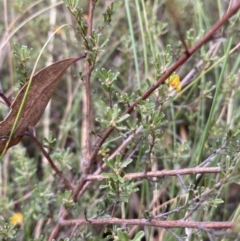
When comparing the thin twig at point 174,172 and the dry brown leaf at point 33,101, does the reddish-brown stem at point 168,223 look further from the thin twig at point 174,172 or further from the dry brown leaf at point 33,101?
the dry brown leaf at point 33,101

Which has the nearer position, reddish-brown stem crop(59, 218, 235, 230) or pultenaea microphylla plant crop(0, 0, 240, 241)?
reddish-brown stem crop(59, 218, 235, 230)

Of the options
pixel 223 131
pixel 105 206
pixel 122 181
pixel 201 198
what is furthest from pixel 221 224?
pixel 223 131

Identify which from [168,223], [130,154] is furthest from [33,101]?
[168,223]

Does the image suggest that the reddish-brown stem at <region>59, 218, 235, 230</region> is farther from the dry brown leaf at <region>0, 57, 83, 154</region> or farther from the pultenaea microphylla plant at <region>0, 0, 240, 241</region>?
the dry brown leaf at <region>0, 57, 83, 154</region>

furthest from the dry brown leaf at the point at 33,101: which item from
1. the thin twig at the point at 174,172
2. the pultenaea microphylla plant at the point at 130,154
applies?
the thin twig at the point at 174,172

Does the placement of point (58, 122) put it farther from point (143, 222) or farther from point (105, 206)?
point (143, 222)

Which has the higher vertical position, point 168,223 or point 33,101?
point 33,101

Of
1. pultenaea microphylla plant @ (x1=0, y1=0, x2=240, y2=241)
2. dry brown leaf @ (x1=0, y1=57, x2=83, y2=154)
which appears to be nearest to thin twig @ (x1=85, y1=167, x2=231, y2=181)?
pultenaea microphylla plant @ (x1=0, y1=0, x2=240, y2=241)

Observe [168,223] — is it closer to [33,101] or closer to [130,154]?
[130,154]

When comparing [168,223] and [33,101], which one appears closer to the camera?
[168,223]
